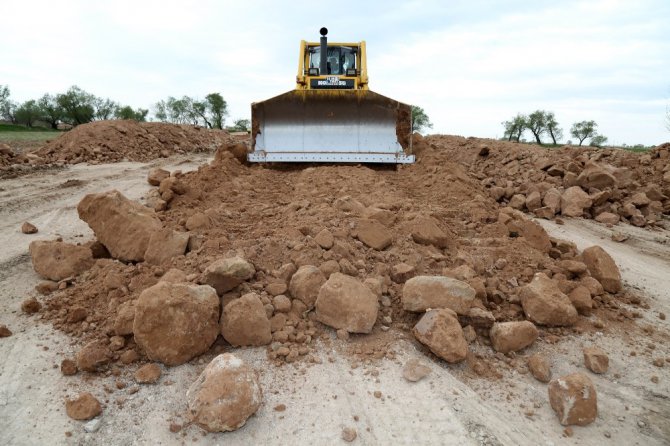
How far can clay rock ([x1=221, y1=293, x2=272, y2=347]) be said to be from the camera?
272 cm

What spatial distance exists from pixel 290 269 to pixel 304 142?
5.26 m

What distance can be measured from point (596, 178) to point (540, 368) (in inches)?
228

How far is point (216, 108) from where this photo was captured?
43344mm

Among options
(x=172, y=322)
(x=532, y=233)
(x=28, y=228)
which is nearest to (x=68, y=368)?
(x=172, y=322)

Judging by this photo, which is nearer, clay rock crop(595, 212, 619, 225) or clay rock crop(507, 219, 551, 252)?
clay rock crop(507, 219, 551, 252)

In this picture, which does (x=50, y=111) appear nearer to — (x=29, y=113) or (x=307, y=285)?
(x=29, y=113)

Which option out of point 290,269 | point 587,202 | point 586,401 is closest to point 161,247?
point 290,269

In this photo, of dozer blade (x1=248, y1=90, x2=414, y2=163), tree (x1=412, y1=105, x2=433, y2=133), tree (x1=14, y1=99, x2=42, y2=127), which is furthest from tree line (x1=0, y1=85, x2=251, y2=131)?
dozer blade (x1=248, y1=90, x2=414, y2=163)

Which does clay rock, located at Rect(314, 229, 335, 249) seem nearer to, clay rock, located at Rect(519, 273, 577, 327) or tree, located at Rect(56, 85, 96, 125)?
clay rock, located at Rect(519, 273, 577, 327)

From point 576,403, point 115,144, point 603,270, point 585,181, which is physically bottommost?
point 576,403

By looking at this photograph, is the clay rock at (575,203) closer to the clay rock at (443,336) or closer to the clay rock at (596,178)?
the clay rock at (596,178)

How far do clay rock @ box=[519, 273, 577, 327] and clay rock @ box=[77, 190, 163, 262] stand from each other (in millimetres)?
3193

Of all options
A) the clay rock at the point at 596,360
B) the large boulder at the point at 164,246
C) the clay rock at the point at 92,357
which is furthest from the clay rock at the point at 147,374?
the clay rock at the point at 596,360

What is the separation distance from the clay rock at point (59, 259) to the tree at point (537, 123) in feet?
129
